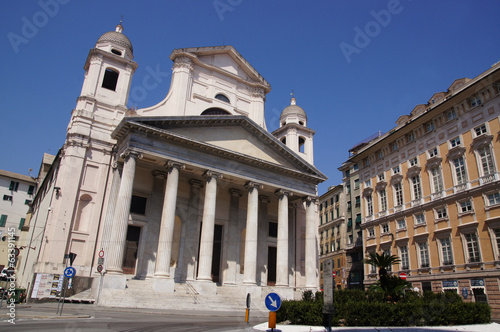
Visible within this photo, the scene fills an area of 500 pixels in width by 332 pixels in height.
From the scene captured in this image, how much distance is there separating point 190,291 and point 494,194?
23109 mm

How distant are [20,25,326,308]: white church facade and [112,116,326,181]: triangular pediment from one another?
91 millimetres

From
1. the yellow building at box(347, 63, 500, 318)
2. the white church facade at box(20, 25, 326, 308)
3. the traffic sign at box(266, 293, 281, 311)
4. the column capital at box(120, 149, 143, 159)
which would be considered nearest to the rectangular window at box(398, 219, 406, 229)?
the yellow building at box(347, 63, 500, 318)

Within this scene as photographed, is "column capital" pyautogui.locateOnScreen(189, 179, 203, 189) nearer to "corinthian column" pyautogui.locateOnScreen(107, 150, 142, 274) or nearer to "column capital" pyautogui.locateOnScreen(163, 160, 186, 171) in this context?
"column capital" pyautogui.locateOnScreen(163, 160, 186, 171)

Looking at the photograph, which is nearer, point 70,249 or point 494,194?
point 70,249

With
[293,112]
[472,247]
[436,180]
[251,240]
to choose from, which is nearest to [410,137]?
[436,180]

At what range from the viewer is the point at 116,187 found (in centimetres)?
2661

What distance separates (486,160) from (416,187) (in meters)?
Answer: 7.43

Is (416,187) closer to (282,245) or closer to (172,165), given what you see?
(282,245)

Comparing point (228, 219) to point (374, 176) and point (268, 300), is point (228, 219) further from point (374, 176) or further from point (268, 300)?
point (268, 300)

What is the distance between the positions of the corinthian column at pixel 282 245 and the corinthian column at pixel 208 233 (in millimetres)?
6112

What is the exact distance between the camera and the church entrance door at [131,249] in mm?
27453

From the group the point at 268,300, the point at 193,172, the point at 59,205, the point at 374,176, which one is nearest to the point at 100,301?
the point at 59,205

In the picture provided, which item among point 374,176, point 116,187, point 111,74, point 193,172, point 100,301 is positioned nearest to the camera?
point 100,301

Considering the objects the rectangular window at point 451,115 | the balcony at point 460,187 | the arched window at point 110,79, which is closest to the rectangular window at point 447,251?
the balcony at point 460,187
